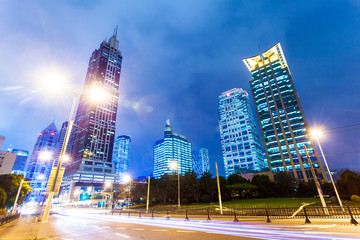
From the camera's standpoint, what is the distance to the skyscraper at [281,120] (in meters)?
105

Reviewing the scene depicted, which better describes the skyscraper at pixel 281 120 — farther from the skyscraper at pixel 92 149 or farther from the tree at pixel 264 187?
the skyscraper at pixel 92 149

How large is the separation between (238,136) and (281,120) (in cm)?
5564

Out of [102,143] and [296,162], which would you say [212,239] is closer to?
[296,162]

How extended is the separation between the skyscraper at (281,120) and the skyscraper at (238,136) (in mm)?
42692

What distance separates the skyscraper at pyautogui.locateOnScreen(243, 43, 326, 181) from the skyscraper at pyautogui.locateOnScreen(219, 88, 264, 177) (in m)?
42.7

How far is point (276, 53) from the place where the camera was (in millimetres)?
137500

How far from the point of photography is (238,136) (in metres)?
170

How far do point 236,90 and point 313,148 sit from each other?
103 meters

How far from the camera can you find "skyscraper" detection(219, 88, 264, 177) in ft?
523

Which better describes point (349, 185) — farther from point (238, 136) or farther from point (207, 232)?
point (238, 136)

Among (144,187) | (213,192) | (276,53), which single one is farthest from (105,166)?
(276,53)

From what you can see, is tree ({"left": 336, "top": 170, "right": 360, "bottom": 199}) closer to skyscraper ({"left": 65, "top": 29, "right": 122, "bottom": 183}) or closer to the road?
the road

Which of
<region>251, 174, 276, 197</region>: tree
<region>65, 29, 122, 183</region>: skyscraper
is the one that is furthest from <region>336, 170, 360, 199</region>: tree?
<region>65, 29, 122, 183</region>: skyscraper

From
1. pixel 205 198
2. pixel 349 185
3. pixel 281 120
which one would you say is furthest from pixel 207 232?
pixel 281 120
